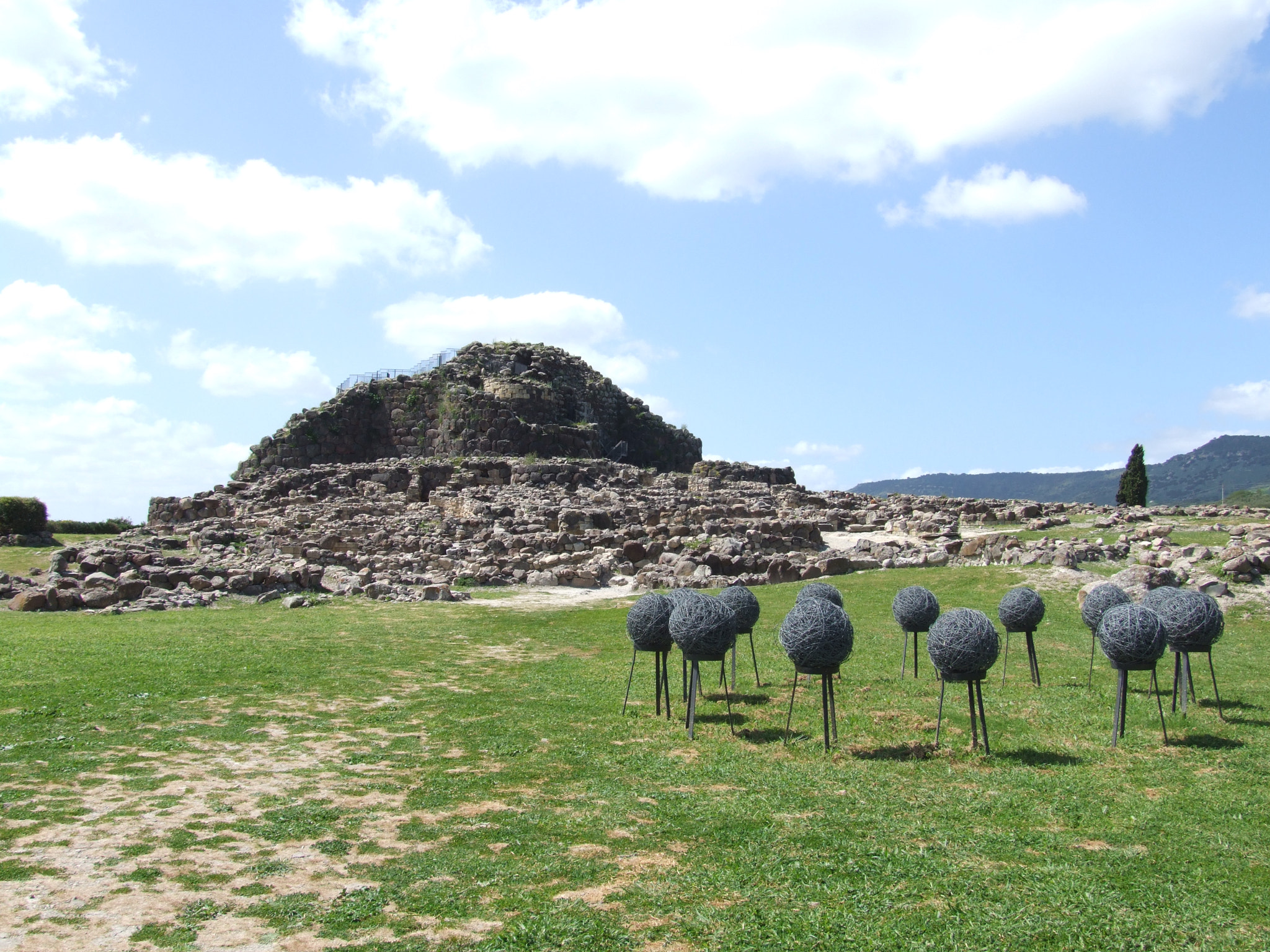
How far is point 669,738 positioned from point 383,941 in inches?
241

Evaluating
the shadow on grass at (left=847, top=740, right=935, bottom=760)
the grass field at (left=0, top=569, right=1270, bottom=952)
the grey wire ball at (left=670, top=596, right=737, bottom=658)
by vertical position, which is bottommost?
the shadow on grass at (left=847, top=740, right=935, bottom=760)

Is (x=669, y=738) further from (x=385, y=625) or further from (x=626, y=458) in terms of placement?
(x=626, y=458)

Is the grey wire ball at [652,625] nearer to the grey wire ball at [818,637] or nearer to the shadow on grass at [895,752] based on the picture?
the grey wire ball at [818,637]

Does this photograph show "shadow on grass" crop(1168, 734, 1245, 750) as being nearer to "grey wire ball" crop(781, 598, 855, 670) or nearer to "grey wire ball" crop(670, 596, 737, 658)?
"grey wire ball" crop(781, 598, 855, 670)

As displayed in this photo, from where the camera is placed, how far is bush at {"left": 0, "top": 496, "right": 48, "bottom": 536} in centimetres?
3847

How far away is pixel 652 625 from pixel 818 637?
2.95 m

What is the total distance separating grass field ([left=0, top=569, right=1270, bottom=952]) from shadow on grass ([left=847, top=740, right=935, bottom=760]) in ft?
0.19

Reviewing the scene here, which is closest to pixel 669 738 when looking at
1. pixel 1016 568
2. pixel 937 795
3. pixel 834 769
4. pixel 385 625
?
pixel 834 769

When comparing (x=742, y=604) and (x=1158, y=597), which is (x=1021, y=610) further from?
(x=742, y=604)

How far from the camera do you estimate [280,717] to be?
12.3 m

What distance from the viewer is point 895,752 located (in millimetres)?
10828

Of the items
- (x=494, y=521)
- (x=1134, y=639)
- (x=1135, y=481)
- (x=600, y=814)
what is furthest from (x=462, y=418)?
(x=600, y=814)

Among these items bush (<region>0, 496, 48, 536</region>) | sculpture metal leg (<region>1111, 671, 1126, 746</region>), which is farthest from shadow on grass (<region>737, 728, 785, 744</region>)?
bush (<region>0, 496, 48, 536</region>)

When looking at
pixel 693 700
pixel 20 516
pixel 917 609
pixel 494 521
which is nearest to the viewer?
pixel 693 700
